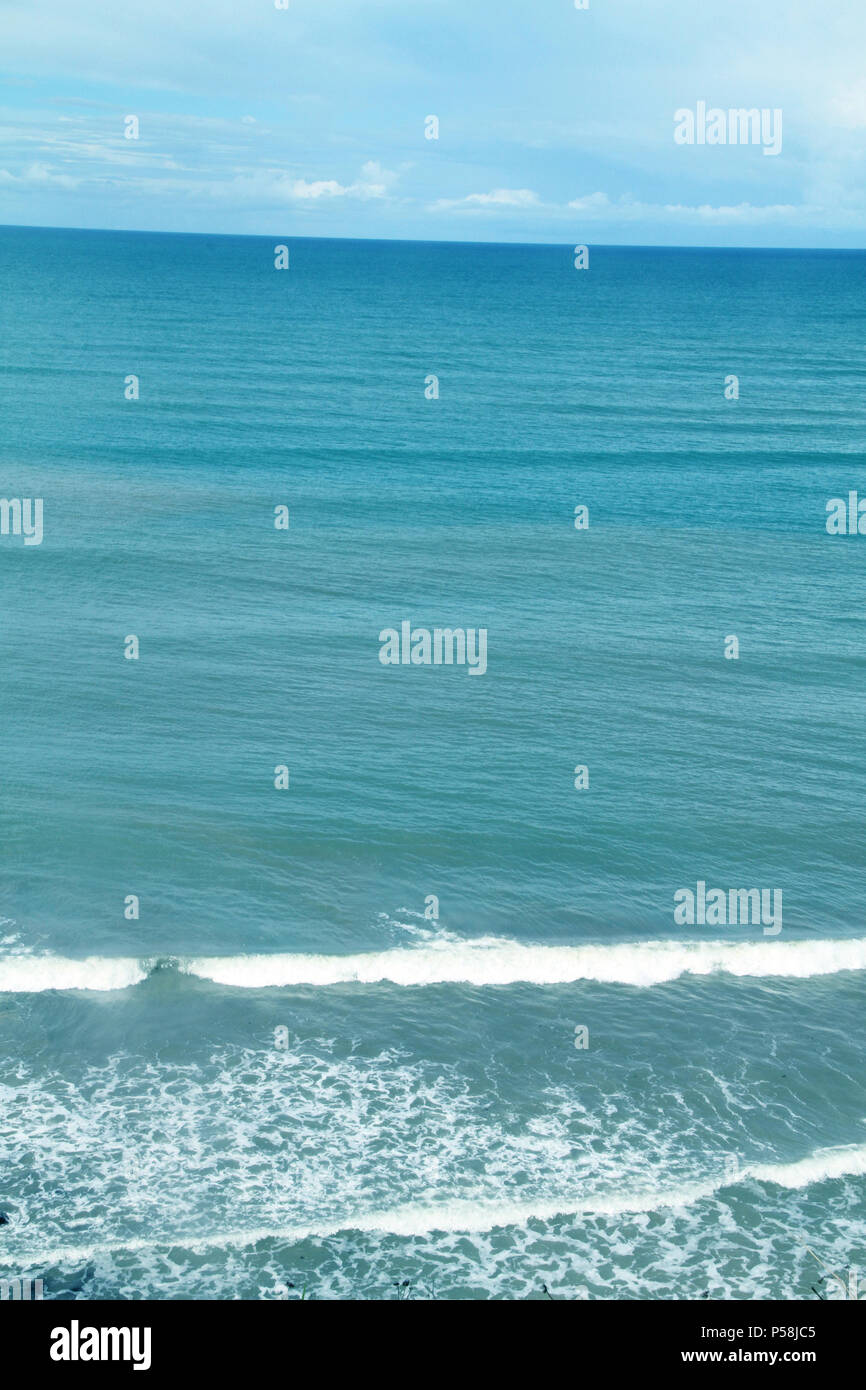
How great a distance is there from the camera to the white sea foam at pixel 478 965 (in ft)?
65.7

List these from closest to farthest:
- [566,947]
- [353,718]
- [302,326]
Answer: [566,947], [353,718], [302,326]

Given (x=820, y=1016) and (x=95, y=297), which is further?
(x=95, y=297)

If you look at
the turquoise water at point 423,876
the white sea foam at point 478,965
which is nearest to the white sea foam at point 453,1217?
the turquoise water at point 423,876

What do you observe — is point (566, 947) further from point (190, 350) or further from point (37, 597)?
point (190, 350)

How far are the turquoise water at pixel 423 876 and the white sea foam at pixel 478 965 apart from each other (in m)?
0.06

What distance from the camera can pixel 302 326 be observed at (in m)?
95.6

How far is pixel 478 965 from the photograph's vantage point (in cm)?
2052

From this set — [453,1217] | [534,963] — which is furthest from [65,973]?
[453,1217]

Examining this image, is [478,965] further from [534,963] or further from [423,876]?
[423,876]

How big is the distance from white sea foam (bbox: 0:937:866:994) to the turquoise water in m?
0.06

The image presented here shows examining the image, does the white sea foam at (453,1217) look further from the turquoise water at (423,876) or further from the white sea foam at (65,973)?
the white sea foam at (65,973)

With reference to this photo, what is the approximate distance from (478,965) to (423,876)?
284cm
